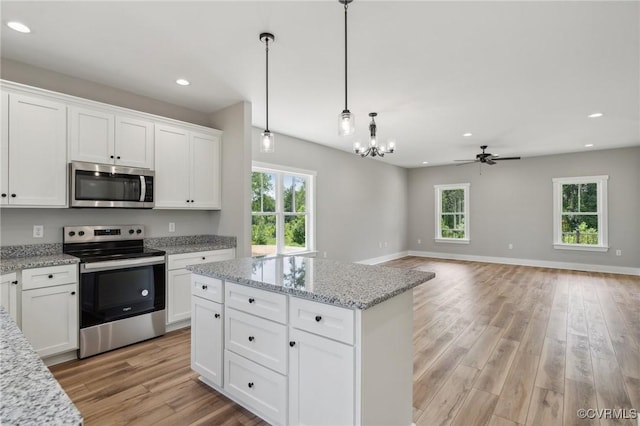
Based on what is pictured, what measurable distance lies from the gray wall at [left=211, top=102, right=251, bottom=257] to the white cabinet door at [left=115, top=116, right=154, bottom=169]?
882mm

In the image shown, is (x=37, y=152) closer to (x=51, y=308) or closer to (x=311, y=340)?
(x=51, y=308)

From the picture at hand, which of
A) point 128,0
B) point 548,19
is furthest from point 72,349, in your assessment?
point 548,19

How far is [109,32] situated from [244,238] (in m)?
2.33

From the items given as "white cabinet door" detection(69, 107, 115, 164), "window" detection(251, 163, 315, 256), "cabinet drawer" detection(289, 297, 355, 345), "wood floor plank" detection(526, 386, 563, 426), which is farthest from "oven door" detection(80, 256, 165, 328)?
"wood floor plank" detection(526, 386, 563, 426)

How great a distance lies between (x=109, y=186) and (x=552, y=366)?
4419 mm

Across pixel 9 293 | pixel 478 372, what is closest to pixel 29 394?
pixel 9 293

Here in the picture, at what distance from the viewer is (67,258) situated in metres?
2.82

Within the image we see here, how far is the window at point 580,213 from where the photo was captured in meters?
6.86

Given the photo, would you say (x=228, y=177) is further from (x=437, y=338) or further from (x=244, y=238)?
(x=437, y=338)

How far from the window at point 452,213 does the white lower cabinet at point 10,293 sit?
342 inches

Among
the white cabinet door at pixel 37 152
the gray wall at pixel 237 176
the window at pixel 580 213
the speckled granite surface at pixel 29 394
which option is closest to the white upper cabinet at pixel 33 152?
the white cabinet door at pixel 37 152

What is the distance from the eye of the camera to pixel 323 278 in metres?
1.97

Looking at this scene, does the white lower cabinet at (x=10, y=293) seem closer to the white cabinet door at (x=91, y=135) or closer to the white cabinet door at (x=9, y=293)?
the white cabinet door at (x=9, y=293)

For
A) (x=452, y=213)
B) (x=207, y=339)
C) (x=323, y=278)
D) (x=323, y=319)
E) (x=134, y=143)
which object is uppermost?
(x=134, y=143)
